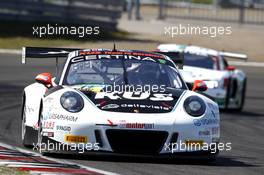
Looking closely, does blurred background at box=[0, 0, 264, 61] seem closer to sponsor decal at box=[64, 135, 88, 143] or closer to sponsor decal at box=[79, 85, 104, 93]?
sponsor decal at box=[79, 85, 104, 93]

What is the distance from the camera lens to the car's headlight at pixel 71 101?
34.0ft

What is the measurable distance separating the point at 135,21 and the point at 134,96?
114 feet

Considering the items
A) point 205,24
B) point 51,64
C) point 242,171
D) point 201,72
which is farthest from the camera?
point 205,24

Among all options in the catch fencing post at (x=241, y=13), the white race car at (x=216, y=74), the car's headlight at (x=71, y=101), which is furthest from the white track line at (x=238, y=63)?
the car's headlight at (x=71, y=101)

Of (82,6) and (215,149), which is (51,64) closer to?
(82,6)

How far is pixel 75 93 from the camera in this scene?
1058 centimetres

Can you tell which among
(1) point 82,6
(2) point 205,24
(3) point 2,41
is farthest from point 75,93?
(2) point 205,24

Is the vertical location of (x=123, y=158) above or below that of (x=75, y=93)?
below

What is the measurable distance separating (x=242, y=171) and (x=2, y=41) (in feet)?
79.7

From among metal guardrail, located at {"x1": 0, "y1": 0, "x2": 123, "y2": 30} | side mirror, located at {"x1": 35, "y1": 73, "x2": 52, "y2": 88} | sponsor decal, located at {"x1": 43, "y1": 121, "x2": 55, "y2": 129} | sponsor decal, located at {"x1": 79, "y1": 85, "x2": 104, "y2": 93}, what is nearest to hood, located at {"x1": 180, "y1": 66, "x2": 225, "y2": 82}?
side mirror, located at {"x1": 35, "y1": 73, "x2": 52, "y2": 88}

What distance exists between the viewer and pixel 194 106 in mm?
10609

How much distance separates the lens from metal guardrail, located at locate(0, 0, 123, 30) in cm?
3638

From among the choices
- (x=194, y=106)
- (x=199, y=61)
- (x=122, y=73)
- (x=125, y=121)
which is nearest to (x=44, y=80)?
(x=122, y=73)

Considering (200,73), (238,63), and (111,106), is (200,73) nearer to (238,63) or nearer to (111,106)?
(111,106)
